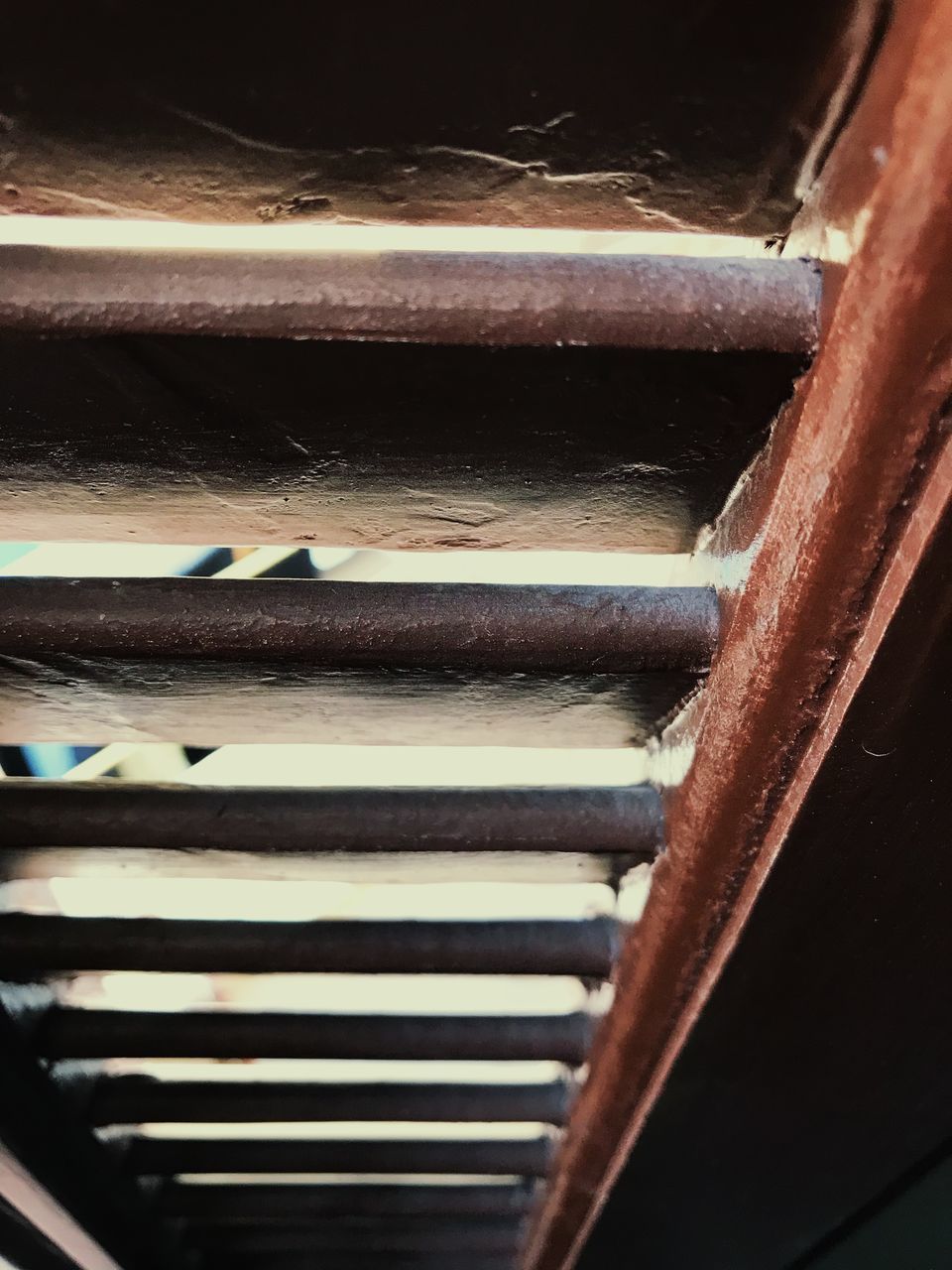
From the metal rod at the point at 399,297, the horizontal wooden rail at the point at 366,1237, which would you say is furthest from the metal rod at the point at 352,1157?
the metal rod at the point at 399,297

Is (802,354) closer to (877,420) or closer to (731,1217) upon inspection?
(877,420)

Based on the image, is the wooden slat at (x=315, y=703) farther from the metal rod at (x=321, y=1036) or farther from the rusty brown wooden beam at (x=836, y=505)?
the metal rod at (x=321, y=1036)

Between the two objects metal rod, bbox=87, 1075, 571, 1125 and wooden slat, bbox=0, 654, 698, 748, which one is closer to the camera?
wooden slat, bbox=0, 654, 698, 748

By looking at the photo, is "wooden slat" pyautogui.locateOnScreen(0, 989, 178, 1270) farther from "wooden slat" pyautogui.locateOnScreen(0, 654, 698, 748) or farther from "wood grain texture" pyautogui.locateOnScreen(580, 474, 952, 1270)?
"wood grain texture" pyautogui.locateOnScreen(580, 474, 952, 1270)

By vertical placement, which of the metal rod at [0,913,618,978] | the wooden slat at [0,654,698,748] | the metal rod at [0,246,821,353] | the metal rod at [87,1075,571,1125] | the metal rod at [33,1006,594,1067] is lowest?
the metal rod at [87,1075,571,1125]

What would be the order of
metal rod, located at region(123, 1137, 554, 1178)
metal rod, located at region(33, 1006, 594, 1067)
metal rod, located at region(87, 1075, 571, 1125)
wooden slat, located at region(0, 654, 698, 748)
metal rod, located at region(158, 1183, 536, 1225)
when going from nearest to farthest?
wooden slat, located at region(0, 654, 698, 748) → metal rod, located at region(33, 1006, 594, 1067) → metal rod, located at region(87, 1075, 571, 1125) → metal rod, located at region(123, 1137, 554, 1178) → metal rod, located at region(158, 1183, 536, 1225)

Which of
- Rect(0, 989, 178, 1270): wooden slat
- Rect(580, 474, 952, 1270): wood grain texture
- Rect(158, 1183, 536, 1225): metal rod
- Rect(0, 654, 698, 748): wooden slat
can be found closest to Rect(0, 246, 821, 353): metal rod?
Rect(580, 474, 952, 1270): wood grain texture

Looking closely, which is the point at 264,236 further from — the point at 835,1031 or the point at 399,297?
the point at 835,1031
